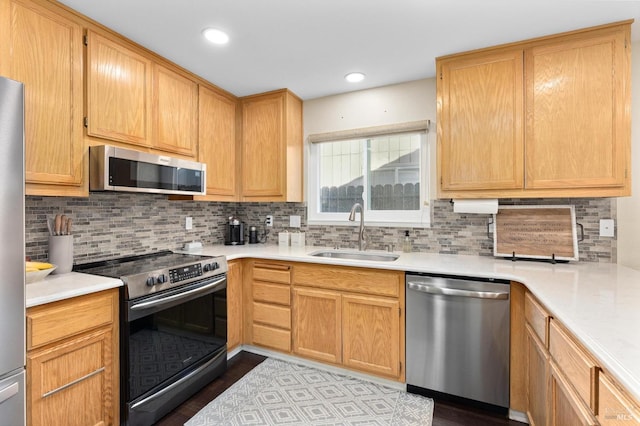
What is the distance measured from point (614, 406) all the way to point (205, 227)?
10.1ft

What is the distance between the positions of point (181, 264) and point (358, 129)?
1940 millimetres

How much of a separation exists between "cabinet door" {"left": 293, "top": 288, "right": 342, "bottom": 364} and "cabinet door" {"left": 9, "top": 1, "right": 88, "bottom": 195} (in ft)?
5.47

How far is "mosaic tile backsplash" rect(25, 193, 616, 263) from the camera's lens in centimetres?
210

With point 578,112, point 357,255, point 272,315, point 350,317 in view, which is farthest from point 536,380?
point 272,315

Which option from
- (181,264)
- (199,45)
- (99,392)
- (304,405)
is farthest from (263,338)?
(199,45)

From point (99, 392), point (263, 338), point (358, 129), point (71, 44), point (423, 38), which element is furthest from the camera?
point (358, 129)

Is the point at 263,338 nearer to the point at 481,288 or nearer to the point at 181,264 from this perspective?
the point at 181,264

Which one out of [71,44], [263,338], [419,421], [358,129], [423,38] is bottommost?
[419,421]

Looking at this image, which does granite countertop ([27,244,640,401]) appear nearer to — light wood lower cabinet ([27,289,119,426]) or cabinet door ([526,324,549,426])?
light wood lower cabinet ([27,289,119,426])

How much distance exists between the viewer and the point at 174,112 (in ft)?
8.18

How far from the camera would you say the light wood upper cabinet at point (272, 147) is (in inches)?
118

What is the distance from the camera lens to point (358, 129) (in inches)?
117

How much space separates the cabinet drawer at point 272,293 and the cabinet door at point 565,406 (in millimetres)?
1744

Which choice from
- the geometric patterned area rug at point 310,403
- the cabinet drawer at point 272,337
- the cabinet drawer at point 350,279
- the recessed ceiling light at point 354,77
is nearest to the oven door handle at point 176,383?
the geometric patterned area rug at point 310,403
